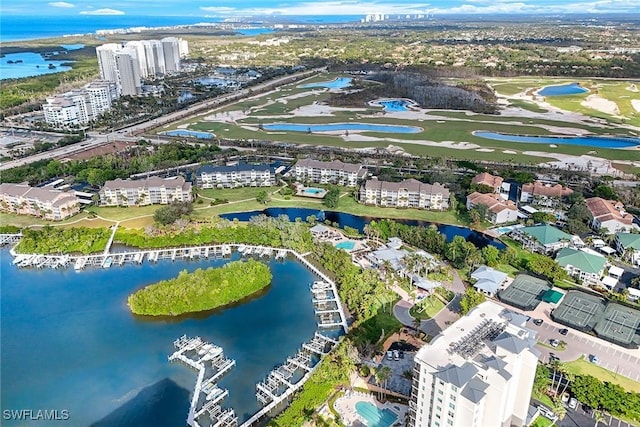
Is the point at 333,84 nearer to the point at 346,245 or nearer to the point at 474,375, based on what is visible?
the point at 346,245

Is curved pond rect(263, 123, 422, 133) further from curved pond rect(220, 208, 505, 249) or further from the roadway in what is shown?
curved pond rect(220, 208, 505, 249)

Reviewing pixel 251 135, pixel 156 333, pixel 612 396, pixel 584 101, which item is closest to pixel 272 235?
pixel 156 333

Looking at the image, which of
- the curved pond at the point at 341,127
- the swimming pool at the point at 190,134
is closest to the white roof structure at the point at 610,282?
the curved pond at the point at 341,127

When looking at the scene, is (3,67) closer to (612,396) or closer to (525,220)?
(525,220)

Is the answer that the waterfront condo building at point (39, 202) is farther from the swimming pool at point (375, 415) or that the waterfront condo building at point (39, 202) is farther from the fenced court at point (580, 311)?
the fenced court at point (580, 311)

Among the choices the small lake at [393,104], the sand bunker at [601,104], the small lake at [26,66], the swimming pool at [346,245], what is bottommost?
the swimming pool at [346,245]

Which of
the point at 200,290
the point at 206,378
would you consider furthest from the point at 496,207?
the point at 206,378
